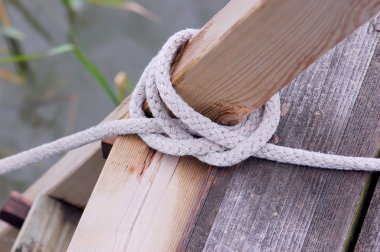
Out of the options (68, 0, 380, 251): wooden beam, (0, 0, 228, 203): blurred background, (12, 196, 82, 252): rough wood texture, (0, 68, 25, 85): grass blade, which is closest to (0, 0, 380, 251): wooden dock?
(68, 0, 380, 251): wooden beam

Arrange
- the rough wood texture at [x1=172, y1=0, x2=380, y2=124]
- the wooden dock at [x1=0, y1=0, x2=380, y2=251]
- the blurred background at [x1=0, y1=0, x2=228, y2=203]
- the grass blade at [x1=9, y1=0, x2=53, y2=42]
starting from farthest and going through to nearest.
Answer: the grass blade at [x1=9, y1=0, x2=53, y2=42], the blurred background at [x1=0, y1=0, x2=228, y2=203], the wooden dock at [x1=0, y1=0, x2=380, y2=251], the rough wood texture at [x1=172, y1=0, x2=380, y2=124]

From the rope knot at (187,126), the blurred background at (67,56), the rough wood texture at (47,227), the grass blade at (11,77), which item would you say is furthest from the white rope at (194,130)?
the grass blade at (11,77)

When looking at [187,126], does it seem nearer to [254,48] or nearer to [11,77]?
[254,48]

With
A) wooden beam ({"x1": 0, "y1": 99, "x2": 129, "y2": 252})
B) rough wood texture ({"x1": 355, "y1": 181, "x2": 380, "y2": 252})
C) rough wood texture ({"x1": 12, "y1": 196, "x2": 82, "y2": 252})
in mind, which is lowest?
rough wood texture ({"x1": 12, "y1": 196, "x2": 82, "y2": 252})

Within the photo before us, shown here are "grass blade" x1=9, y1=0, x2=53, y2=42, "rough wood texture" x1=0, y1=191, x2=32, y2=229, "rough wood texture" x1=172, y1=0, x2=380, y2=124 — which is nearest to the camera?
"rough wood texture" x1=172, y1=0, x2=380, y2=124

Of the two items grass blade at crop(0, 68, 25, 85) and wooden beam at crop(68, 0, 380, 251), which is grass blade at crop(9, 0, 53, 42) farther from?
wooden beam at crop(68, 0, 380, 251)

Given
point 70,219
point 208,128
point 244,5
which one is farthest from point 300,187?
point 70,219

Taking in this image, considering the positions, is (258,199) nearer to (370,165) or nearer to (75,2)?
(370,165)

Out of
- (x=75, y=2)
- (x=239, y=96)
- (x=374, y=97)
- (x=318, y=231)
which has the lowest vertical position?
(x=318, y=231)
